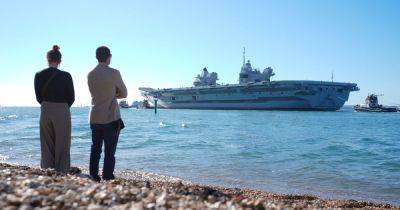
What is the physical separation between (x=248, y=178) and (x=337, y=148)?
9645mm

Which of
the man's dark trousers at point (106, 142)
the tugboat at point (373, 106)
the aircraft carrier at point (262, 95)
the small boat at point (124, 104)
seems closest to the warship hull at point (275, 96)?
the aircraft carrier at point (262, 95)

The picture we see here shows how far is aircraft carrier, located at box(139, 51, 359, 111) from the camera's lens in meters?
77.6

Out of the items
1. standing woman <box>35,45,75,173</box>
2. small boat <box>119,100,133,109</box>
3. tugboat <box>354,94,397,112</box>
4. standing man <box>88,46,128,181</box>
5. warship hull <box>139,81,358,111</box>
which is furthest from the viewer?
small boat <box>119,100,133,109</box>

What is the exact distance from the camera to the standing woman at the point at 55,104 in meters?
5.65

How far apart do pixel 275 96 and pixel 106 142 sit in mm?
77425

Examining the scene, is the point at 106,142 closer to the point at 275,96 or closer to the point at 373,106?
the point at 275,96

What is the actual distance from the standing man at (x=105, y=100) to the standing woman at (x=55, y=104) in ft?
1.16

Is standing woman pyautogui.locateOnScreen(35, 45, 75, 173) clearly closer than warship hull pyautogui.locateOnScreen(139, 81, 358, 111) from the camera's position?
Yes

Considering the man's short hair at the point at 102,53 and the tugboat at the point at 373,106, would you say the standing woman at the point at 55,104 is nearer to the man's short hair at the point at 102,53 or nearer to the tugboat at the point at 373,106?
the man's short hair at the point at 102,53

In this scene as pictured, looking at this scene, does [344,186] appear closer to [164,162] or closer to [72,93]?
[164,162]

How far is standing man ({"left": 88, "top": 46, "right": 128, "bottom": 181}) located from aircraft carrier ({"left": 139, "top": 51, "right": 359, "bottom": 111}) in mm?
72381

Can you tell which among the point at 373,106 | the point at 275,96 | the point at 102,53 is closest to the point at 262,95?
the point at 275,96

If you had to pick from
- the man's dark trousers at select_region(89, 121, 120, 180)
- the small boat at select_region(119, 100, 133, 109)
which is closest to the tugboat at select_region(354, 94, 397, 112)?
the small boat at select_region(119, 100, 133, 109)

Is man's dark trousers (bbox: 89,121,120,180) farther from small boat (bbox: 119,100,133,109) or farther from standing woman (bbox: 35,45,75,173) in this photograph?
small boat (bbox: 119,100,133,109)
